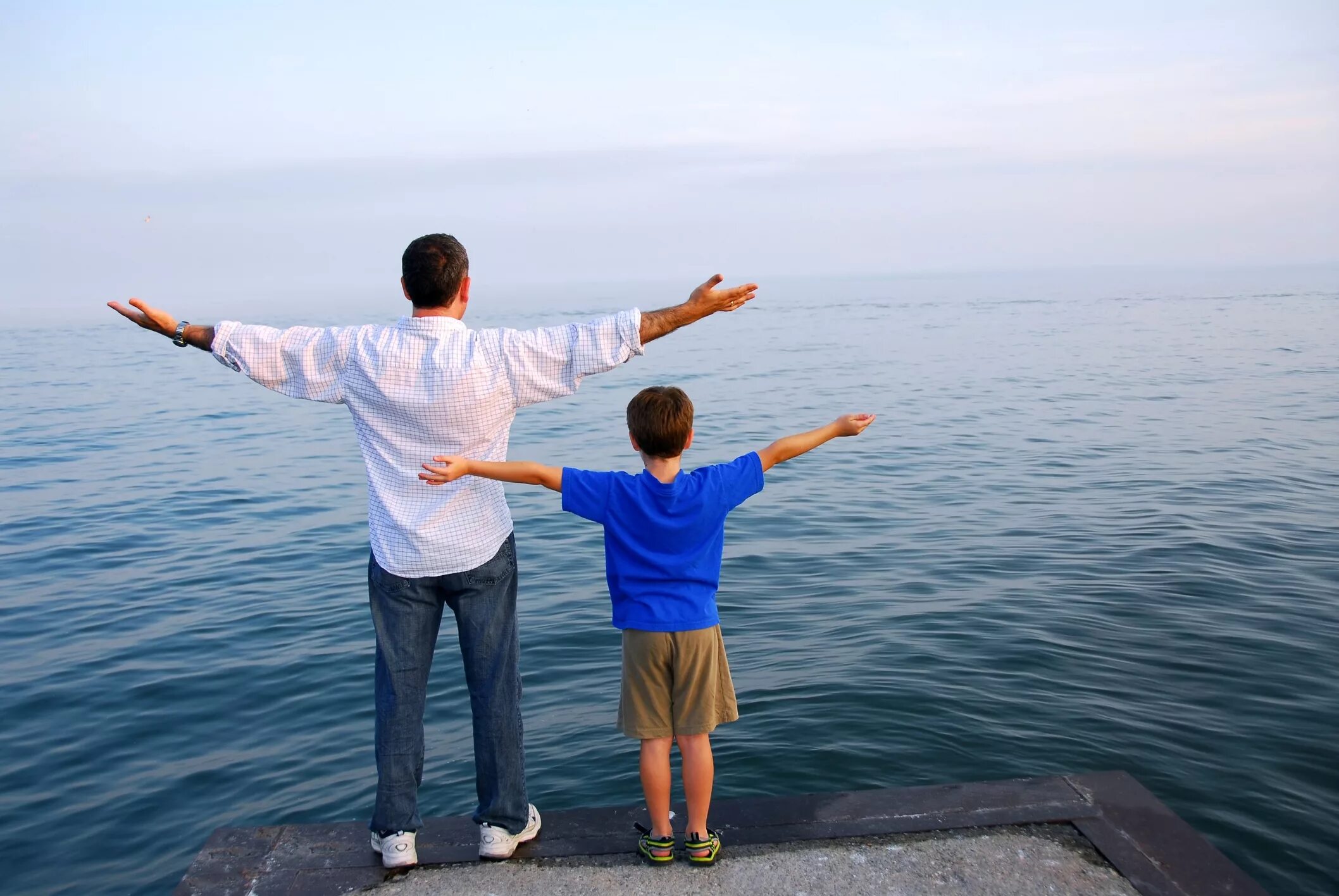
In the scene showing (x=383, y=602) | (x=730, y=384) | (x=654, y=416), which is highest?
(x=654, y=416)

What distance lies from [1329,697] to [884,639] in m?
2.69

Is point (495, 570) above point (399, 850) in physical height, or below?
above

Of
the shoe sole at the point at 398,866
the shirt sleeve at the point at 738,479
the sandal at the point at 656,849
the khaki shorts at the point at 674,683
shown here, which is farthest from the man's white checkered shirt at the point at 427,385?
the sandal at the point at 656,849

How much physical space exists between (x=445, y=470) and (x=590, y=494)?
50 cm

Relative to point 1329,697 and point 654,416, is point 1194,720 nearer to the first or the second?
point 1329,697

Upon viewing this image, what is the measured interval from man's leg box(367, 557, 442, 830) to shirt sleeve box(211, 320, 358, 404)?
2.06 ft

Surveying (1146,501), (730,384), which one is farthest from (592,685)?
(730,384)

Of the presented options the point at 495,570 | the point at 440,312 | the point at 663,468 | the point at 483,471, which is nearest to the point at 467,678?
the point at 495,570

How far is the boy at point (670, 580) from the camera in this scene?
11.9 feet

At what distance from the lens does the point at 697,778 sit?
3.69 metres

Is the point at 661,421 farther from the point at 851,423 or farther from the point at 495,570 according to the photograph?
the point at 495,570

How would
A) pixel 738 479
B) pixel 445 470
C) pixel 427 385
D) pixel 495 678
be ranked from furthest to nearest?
pixel 495 678 → pixel 738 479 → pixel 427 385 → pixel 445 470

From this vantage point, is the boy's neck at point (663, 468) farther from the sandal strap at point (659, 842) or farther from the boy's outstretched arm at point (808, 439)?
the sandal strap at point (659, 842)

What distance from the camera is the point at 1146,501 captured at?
1159 centimetres
